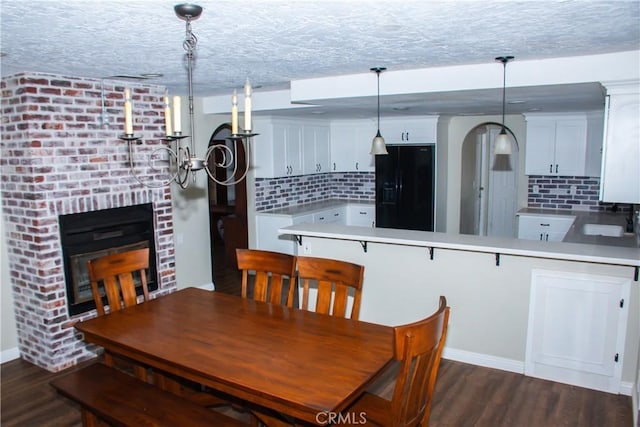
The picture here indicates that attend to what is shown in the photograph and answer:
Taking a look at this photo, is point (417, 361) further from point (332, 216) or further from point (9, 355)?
point (332, 216)

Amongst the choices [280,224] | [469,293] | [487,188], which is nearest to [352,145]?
[280,224]

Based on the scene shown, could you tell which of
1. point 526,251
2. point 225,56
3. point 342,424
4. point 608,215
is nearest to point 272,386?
point 342,424

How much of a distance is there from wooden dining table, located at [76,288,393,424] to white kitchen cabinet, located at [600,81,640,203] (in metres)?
1.91

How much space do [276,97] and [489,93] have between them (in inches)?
84.2

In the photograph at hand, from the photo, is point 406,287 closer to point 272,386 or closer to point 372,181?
point 272,386

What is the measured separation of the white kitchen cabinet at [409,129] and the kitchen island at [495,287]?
2720 mm

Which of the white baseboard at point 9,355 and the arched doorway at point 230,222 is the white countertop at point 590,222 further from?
the white baseboard at point 9,355

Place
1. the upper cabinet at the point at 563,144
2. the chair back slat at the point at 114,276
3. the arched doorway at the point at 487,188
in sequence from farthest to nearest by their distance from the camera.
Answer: the arched doorway at the point at 487,188 → the upper cabinet at the point at 563,144 → the chair back slat at the point at 114,276

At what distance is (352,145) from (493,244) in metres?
4.14

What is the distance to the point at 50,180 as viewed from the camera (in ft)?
12.2

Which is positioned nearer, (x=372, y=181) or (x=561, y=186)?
(x=561, y=186)

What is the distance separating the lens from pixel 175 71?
3557 mm

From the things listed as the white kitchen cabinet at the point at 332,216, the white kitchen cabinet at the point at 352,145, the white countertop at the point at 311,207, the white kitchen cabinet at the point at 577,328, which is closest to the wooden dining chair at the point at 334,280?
the white kitchen cabinet at the point at 577,328

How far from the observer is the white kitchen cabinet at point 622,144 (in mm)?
3115
